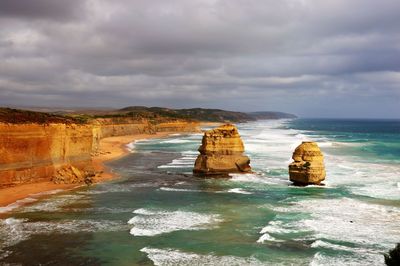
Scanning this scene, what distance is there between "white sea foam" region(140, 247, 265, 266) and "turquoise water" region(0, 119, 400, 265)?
0.04m

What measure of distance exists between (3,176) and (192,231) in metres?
Answer: 16.4

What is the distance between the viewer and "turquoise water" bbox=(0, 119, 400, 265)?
18.0m

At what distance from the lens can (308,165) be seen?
32250 mm

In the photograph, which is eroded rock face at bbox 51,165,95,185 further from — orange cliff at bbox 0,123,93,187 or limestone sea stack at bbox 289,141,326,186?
limestone sea stack at bbox 289,141,326,186

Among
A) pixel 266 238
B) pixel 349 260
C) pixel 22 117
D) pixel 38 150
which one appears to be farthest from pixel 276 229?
pixel 22 117

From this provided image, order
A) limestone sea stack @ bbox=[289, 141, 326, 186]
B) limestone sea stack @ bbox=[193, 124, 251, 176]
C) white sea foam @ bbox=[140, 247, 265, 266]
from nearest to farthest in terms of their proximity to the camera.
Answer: white sea foam @ bbox=[140, 247, 265, 266]
limestone sea stack @ bbox=[289, 141, 326, 186]
limestone sea stack @ bbox=[193, 124, 251, 176]

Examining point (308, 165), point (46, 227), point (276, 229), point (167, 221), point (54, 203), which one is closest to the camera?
point (276, 229)

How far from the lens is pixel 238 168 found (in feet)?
124

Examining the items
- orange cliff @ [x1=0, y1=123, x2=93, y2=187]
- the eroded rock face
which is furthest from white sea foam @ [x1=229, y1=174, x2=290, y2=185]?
orange cliff @ [x1=0, y1=123, x2=93, y2=187]

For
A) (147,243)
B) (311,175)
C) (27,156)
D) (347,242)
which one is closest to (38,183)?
(27,156)

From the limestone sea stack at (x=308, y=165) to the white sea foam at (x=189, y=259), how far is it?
15.7m

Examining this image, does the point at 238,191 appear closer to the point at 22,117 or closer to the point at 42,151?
the point at 42,151

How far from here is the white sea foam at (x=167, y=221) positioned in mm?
21594

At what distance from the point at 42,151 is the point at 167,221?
50.5ft
